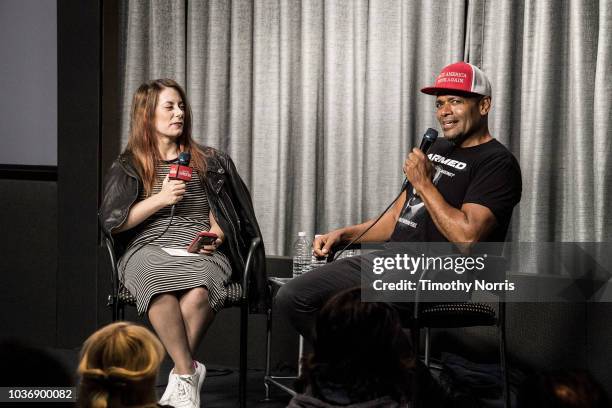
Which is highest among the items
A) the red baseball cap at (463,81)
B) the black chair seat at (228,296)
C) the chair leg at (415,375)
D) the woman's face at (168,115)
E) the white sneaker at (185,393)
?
the red baseball cap at (463,81)

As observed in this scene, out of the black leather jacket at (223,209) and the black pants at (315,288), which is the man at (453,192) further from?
the black leather jacket at (223,209)

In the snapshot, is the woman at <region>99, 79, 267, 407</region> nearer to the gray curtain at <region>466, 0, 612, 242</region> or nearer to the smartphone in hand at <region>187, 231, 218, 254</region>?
the smartphone in hand at <region>187, 231, 218, 254</region>

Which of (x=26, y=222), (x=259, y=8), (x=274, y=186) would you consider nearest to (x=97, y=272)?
(x=26, y=222)

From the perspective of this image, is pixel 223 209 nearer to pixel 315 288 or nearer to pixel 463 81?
pixel 315 288

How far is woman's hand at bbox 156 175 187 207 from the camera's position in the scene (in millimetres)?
3004

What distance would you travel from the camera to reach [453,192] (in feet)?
9.35

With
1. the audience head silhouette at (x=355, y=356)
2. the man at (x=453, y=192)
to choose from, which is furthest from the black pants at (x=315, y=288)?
the audience head silhouette at (x=355, y=356)

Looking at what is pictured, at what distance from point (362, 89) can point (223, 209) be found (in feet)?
3.80

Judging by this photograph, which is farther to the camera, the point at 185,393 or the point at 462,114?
the point at 462,114

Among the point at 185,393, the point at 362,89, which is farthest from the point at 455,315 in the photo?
the point at 362,89

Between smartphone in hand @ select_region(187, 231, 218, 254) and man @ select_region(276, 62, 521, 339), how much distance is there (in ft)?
1.20

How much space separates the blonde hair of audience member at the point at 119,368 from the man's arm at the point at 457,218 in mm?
1529

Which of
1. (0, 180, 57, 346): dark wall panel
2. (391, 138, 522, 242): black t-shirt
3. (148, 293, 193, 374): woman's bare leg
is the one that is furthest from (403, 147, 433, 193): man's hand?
(0, 180, 57, 346): dark wall panel

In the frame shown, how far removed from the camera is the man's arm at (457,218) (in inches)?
105
